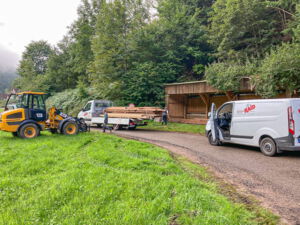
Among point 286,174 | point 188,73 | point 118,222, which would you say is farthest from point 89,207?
point 188,73

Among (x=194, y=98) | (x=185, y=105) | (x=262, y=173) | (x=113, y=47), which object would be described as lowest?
(x=262, y=173)

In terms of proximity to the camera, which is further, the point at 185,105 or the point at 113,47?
the point at 113,47

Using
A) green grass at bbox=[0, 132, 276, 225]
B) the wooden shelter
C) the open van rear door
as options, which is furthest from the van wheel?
the wooden shelter

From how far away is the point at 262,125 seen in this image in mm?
7465

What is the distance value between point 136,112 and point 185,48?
11.7 meters

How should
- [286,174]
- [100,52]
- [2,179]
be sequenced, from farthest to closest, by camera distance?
[100,52]
[286,174]
[2,179]

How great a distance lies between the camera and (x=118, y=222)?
110 inches

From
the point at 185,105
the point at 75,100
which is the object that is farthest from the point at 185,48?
the point at 75,100

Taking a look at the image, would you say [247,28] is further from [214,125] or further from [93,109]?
[93,109]

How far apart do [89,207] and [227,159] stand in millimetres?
5084

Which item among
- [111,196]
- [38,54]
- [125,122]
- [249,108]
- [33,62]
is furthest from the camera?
[38,54]

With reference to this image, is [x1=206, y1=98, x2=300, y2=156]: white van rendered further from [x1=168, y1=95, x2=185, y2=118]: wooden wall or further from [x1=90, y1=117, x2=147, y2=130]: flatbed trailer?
[x1=168, y1=95, x2=185, y2=118]: wooden wall

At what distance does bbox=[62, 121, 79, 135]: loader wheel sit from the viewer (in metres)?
10.8

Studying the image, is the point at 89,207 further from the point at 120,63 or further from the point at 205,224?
the point at 120,63
